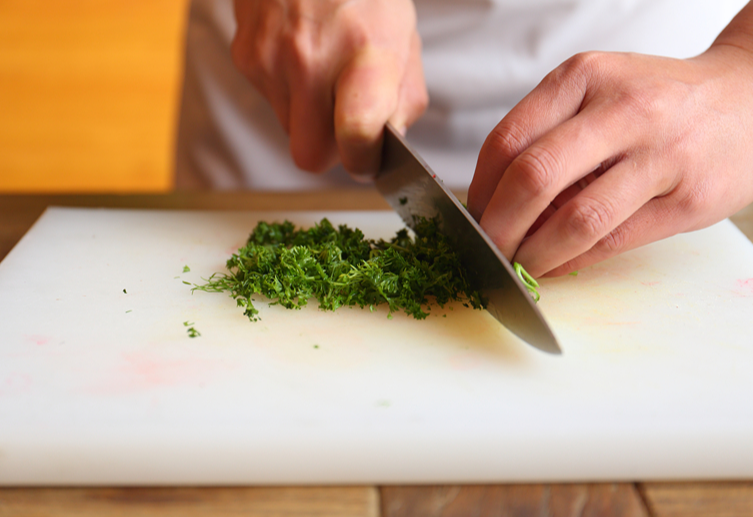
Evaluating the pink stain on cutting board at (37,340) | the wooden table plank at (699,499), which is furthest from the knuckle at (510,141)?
the pink stain on cutting board at (37,340)

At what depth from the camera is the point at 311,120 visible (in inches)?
90.4

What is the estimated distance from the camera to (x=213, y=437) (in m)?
1.27

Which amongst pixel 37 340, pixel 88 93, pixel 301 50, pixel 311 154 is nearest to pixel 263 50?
pixel 301 50

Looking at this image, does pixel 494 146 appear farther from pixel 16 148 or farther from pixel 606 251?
pixel 16 148

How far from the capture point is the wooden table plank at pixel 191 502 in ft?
4.01

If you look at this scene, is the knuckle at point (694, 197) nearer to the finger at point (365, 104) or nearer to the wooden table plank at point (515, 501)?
the wooden table plank at point (515, 501)

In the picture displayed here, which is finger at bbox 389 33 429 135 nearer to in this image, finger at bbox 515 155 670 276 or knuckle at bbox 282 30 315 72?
knuckle at bbox 282 30 315 72

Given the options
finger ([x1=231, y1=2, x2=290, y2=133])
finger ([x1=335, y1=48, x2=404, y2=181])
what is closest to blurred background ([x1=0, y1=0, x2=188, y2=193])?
finger ([x1=231, y1=2, x2=290, y2=133])

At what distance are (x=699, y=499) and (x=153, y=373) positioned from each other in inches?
46.3

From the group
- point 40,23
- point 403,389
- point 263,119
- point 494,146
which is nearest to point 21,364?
point 403,389

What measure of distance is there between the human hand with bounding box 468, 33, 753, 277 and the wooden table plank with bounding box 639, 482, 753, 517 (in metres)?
0.58

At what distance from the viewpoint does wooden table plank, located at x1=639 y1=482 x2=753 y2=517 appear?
4.00 feet

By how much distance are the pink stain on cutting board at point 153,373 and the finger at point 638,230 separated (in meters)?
0.96

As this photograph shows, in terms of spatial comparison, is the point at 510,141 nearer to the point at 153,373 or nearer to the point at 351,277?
the point at 351,277
